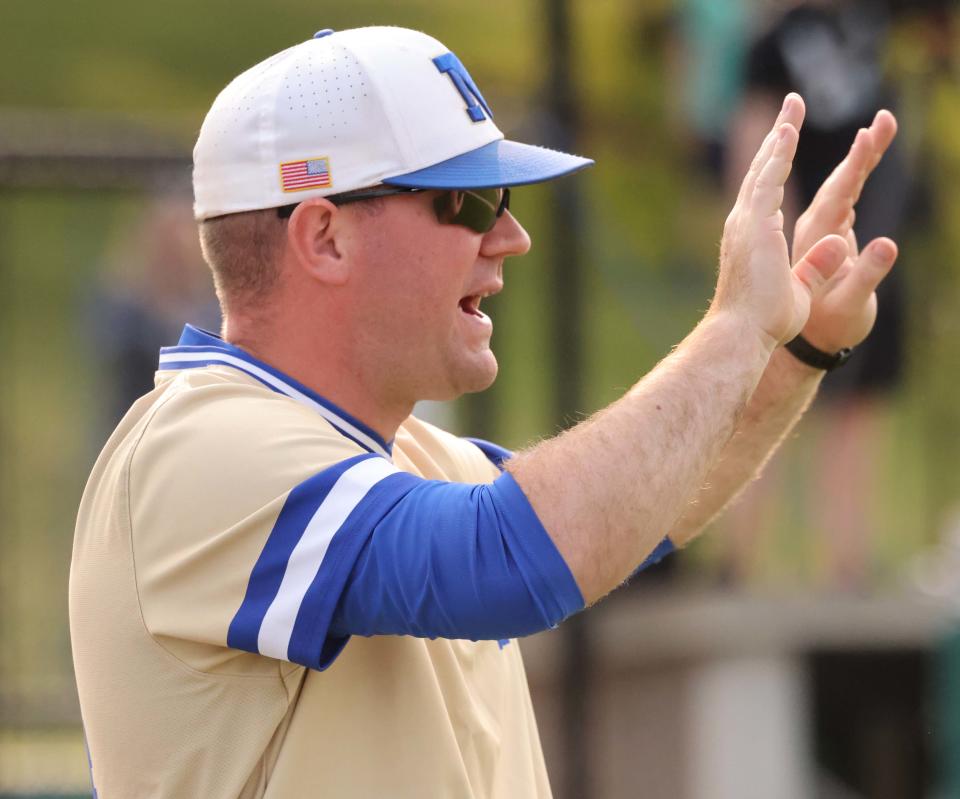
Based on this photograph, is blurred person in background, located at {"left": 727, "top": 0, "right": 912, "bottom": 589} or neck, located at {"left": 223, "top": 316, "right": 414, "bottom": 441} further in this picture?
blurred person in background, located at {"left": 727, "top": 0, "right": 912, "bottom": 589}

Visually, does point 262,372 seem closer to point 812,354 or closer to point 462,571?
point 462,571

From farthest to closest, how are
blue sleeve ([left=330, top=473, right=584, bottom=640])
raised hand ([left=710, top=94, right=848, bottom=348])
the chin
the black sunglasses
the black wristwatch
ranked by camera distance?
the black wristwatch
the chin
the black sunglasses
raised hand ([left=710, top=94, right=848, bottom=348])
blue sleeve ([left=330, top=473, right=584, bottom=640])

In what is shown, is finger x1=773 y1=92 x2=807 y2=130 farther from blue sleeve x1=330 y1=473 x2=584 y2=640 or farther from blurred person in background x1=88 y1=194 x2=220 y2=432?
blurred person in background x1=88 y1=194 x2=220 y2=432

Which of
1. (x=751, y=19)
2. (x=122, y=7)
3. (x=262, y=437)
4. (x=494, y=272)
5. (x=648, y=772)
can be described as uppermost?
(x=122, y=7)

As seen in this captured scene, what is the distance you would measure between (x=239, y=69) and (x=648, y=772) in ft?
29.0

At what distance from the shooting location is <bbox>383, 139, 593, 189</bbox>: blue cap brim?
2178 mm

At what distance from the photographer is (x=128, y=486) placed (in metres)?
2.08

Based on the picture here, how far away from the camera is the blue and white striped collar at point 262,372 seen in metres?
2.22

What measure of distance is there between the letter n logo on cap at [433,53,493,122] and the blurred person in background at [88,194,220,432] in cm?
377

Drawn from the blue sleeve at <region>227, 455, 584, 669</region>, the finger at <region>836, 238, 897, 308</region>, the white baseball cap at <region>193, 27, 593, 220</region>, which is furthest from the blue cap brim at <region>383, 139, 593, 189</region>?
the finger at <region>836, 238, 897, 308</region>

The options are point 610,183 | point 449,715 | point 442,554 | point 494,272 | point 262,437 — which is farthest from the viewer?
point 610,183

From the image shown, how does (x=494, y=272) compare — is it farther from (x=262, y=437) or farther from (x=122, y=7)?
(x=122, y=7)

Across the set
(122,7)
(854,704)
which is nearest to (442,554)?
(854,704)

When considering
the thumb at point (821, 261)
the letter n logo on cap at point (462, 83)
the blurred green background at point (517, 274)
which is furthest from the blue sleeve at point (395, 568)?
the blurred green background at point (517, 274)
